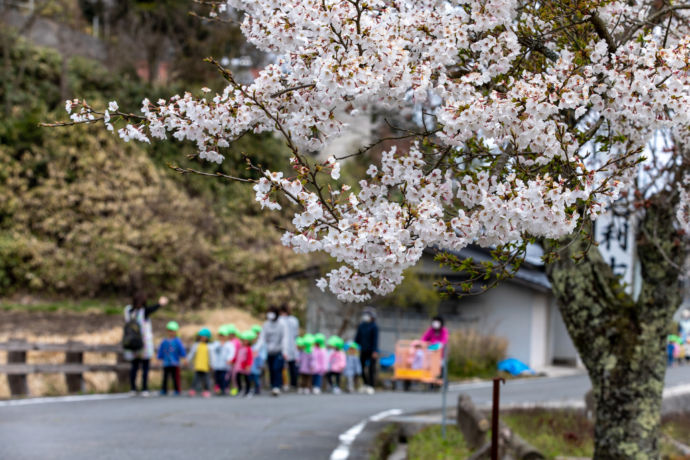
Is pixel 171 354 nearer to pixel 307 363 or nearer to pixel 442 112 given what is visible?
pixel 307 363

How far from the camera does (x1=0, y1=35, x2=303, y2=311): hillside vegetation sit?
26.7 meters

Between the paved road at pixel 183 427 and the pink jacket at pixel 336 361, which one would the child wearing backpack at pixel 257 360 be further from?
the pink jacket at pixel 336 361

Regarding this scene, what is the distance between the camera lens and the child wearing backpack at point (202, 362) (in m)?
16.9

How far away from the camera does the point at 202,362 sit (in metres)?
16.9

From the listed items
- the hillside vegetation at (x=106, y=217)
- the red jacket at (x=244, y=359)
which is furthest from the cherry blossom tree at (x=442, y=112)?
the hillside vegetation at (x=106, y=217)

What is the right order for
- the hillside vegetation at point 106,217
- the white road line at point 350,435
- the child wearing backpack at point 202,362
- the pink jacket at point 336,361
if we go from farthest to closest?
the hillside vegetation at point 106,217 → the pink jacket at point 336,361 → the child wearing backpack at point 202,362 → the white road line at point 350,435

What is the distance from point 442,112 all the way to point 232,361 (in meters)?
13.3

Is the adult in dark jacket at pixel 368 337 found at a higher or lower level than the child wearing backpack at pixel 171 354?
higher

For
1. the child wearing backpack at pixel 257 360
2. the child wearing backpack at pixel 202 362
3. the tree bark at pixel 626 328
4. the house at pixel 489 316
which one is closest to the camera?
the tree bark at pixel 626 328

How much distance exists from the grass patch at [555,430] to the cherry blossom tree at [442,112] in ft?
16.6

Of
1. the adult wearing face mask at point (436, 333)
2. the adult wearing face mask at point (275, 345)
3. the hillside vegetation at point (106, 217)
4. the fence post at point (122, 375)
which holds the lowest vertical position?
A: the fence post at point (122, 375)

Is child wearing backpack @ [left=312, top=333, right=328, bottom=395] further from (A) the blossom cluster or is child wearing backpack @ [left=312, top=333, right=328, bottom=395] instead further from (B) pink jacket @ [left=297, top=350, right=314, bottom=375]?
(A) the blossom cluster

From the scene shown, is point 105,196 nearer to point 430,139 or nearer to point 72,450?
point 72,450

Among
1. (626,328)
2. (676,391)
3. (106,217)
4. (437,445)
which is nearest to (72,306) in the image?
(106,217)
